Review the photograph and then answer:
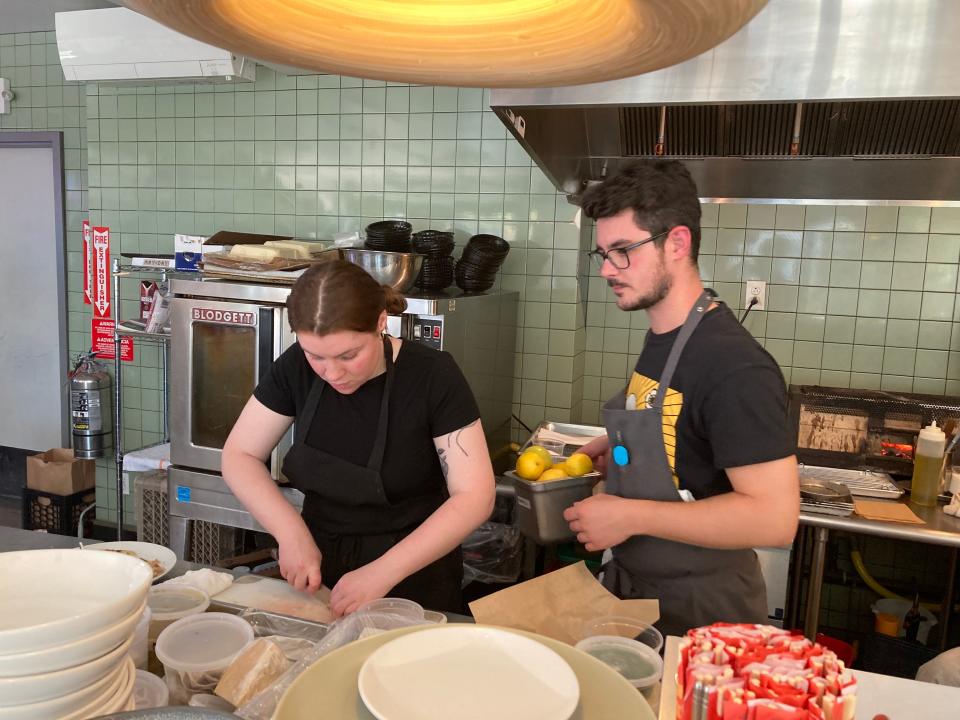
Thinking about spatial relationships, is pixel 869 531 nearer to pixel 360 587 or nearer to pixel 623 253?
pixel 623 253

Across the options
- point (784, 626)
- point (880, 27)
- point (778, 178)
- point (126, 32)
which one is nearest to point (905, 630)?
point (784, 626)

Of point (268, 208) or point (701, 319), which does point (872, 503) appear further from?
point (268, 208)

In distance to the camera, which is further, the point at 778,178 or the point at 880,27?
the point at 778,178

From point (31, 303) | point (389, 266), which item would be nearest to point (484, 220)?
point (389, 266)

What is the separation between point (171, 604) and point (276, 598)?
20 centimetres

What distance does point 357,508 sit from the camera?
1894 millimetres

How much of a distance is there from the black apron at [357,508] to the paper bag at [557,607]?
0.63 meters

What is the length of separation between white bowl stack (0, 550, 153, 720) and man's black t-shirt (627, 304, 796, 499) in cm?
108

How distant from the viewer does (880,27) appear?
5.08 feet

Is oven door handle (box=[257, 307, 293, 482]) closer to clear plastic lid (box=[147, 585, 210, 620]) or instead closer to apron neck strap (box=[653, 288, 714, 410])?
clear plastic lid (box=[147, 585, 210, 620])

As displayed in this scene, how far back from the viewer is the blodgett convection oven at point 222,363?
299 cm

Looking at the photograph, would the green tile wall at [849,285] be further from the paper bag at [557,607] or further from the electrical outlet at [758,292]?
the paper bag at [557,607]

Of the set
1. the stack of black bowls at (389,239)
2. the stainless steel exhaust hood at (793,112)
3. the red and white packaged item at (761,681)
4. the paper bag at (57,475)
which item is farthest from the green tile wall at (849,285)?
the paper bag at (57,475)

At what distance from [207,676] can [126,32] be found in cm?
364
